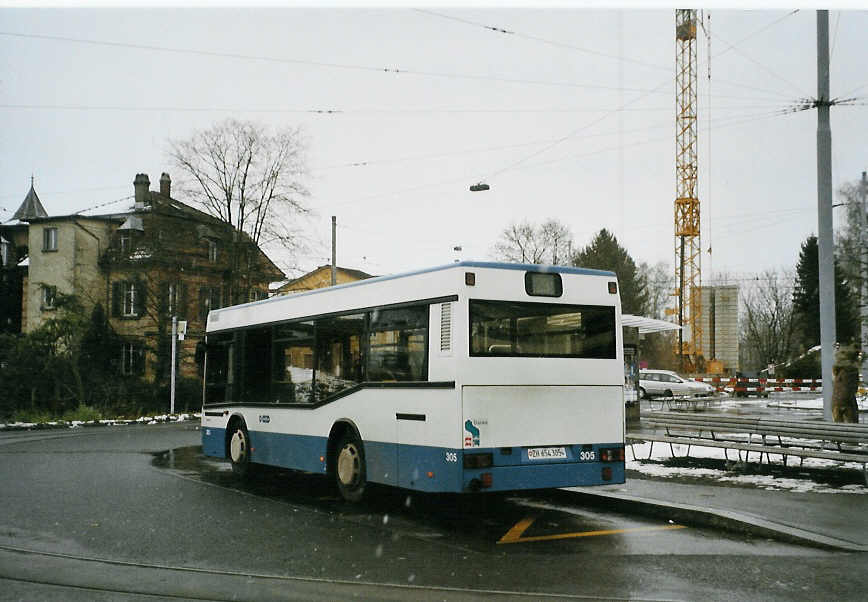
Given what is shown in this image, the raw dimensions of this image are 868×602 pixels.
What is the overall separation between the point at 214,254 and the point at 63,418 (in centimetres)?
1600

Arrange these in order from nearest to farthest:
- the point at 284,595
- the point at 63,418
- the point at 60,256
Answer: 1. the point at 284,595
2. the point at 63,418
3. the point at 60,256

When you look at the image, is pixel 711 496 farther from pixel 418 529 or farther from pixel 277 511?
pixel 277 511

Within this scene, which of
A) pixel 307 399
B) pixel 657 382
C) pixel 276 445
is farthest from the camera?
pixel 657 382

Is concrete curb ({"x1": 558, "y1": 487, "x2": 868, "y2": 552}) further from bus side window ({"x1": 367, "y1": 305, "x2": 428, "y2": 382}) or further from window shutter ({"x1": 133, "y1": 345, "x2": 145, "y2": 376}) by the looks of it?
window shutter ({"x1": 133, "y1": 345, "x2": 145, "y2": 376})

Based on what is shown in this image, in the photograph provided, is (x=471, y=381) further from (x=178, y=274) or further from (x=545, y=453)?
(x=178, y=274)

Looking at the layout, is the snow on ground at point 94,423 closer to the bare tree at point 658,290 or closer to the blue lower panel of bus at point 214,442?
the blue lower panel of bus at point 214,442

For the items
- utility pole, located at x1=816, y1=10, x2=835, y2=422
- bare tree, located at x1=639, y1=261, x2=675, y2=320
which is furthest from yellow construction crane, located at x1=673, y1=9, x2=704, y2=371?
utility pole, located at x1=816, y1=10, x2=835, y2=422

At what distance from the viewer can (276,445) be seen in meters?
13.3

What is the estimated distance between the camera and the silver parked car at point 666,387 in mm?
44188

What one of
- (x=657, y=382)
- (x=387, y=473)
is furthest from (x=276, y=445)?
(x=657, y=382)

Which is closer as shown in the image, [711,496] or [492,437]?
[492,437]

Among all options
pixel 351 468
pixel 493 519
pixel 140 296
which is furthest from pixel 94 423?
pixel 493 519

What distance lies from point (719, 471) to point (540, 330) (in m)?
5.01

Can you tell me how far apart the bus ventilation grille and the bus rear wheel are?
5789 mm
